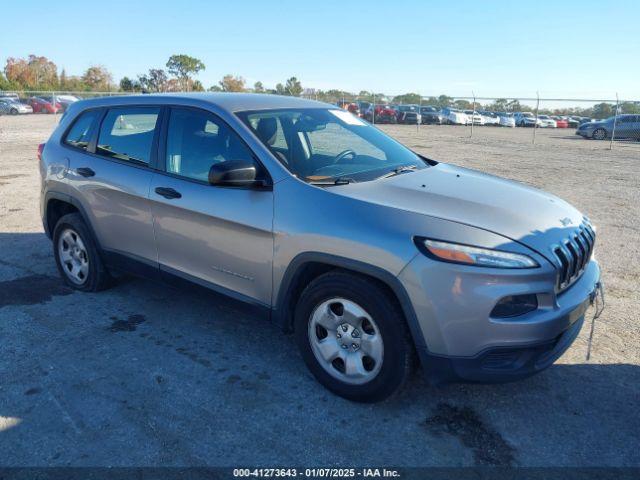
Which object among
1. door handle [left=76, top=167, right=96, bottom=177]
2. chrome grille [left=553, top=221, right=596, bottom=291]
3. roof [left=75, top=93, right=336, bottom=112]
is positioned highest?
roof [left=75, top=93, right=336, bottom=112]

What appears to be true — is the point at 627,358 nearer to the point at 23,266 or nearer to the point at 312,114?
the point at 312,114

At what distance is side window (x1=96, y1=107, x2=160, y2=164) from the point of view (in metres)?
4.32

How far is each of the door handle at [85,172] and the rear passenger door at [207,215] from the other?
0.87 m

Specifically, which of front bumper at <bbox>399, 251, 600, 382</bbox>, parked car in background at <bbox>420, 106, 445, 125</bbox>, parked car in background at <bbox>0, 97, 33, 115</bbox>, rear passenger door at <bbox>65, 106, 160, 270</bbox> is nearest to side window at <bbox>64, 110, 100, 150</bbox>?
rear passenger door at <bbox>65, 106, 160, 270</bbox>

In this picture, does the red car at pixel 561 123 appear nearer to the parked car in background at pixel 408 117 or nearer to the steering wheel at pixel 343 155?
the parked car in background at pixel 408 117

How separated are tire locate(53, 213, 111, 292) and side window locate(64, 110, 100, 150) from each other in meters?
0.65

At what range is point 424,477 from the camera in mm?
2693

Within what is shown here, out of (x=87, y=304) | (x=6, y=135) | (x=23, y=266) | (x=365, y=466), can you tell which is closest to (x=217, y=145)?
(x=87, y=304)

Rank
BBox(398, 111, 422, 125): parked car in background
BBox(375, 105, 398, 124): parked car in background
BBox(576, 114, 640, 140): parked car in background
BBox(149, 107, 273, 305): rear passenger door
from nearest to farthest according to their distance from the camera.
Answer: BBox(149, 107, 273, 305): rear passenger door, BBox(576, 114, 640, 140): parked car in background, BBox(398, 111, 422, 125): parked car in background, BBox(375, 105, 398, 124): parked car in background

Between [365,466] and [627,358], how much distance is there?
7.45 ft

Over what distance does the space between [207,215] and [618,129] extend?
28.8 metres

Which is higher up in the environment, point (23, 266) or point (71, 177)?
point (71, 177)

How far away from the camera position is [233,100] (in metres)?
4.11

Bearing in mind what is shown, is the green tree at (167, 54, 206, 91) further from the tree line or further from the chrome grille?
the chrome grille
